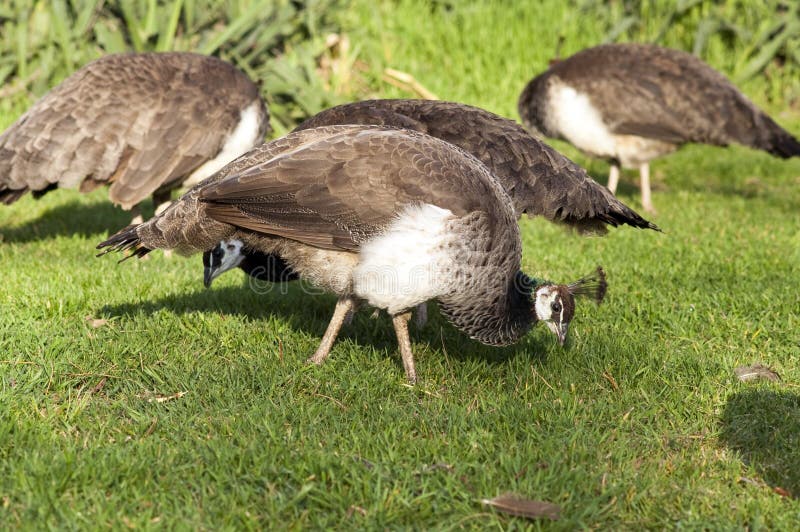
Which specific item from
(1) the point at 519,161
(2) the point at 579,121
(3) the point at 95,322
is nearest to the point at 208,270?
(3) the point at 95,322

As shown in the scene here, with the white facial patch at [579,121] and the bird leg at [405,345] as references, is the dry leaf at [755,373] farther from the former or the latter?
the white facial patch at [579,121]

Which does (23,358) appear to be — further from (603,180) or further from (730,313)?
(603,180)

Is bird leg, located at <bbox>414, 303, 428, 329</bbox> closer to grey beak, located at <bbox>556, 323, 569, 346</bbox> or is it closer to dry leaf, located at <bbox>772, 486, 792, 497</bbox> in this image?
grey beak, located at <bbox>556, 323, 569, 346</bbox>

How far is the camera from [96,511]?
308cm

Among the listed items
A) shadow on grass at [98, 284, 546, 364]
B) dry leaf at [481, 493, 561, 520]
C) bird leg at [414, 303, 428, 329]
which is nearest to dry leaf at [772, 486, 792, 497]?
dry leaf at [481, 493, 561, 520]

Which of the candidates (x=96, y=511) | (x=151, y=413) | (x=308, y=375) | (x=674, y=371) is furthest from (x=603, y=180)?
(x=96, y=511)

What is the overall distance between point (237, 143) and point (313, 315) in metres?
1.88

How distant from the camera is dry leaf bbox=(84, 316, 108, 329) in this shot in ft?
15.7

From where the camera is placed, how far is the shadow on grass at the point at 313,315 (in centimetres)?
487

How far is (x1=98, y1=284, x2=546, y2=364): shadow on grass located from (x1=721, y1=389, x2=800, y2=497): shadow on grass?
1.02 meters

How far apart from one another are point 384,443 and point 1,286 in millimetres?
2902

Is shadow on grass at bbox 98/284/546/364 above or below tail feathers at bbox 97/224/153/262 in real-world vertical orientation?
below

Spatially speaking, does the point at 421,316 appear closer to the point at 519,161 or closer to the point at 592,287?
the point at 519,161

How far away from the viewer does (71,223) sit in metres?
7.47
